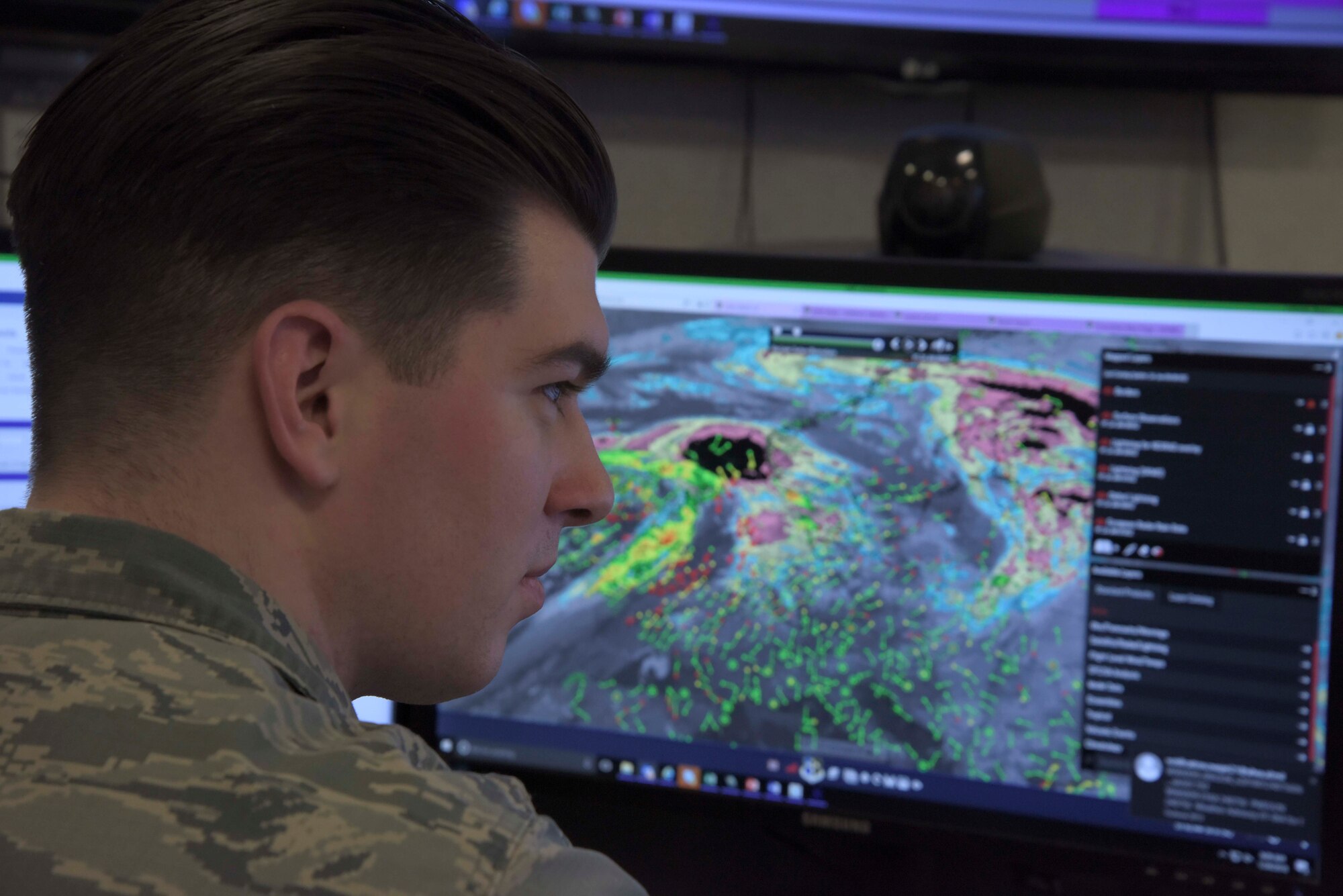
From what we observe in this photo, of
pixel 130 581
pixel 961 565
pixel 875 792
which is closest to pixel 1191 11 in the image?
pixel 961 565

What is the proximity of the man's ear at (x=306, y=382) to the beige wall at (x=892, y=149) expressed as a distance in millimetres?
748

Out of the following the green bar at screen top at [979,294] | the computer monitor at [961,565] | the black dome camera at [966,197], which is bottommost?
the computer monitor at [961,565]

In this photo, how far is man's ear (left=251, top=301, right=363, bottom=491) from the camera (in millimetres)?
474

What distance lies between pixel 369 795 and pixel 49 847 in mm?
99

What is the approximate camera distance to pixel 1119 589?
74 centimetres

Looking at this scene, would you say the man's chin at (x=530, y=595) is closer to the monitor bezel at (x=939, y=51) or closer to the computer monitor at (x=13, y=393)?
the computer monitor at (x=13, y=393)

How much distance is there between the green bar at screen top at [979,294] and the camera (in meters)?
0.72

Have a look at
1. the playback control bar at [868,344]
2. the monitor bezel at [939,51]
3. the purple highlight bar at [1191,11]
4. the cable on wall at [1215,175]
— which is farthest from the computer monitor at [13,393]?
the cable on wall at [1215,175]

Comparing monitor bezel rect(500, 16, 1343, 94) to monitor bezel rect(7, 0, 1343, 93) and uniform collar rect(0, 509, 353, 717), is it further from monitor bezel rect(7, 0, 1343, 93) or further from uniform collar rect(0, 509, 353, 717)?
uniform collar rect(0, 509, 353, 717)

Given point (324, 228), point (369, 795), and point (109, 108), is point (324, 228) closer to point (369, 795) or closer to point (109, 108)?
point (109, 108)

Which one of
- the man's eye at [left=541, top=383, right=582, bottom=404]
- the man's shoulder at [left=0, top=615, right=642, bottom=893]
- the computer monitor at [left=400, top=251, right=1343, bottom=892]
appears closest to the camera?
the man's shoulder at [left=0, top=615, right=642, bottom=893]

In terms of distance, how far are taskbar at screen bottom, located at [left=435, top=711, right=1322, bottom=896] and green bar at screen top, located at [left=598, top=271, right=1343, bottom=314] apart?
0.32 m

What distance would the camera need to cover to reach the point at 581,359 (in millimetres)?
578

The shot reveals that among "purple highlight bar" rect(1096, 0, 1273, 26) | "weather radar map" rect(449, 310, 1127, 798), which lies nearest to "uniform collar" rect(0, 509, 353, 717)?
"weather radar map" rect(449, 310, 1127, 798)
